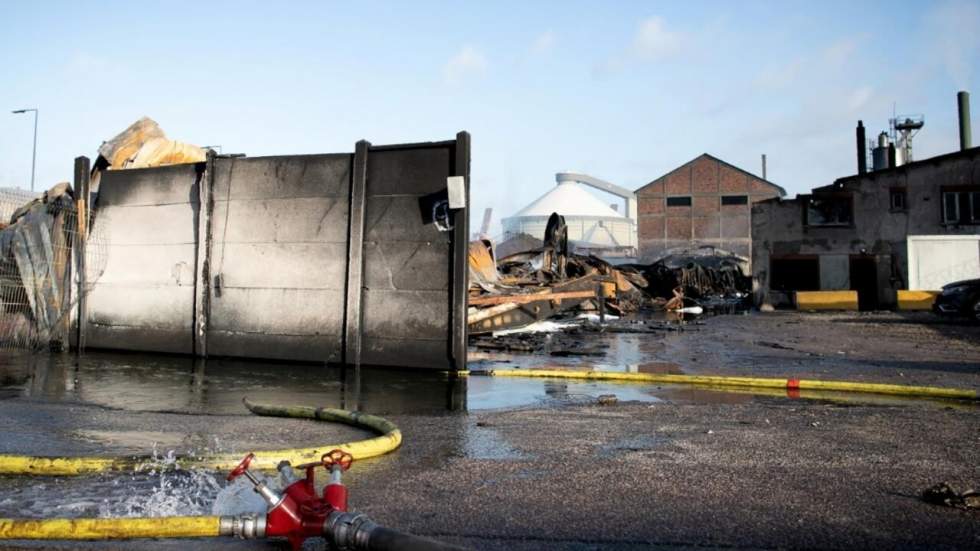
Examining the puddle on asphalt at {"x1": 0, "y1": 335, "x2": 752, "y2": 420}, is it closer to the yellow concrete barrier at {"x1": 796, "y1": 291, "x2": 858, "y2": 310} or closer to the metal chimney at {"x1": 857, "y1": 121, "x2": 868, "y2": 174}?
the yellow concrete barrier at {"x1": 796, "y1": 291, "x2": 858, "y2": 310}

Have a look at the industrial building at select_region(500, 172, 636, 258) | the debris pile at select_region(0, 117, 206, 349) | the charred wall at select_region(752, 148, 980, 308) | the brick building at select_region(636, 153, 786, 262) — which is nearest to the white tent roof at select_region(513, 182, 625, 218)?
the industrial building at select_region(500, 172, 636, 258)

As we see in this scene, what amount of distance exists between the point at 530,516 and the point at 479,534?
1.21 ft

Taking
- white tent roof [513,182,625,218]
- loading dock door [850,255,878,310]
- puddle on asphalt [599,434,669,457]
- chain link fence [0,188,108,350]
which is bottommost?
puddle on asphalt [599,434,669,457]

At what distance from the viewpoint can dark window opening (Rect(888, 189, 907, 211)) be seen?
97.0ft

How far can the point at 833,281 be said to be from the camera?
98.3 ft

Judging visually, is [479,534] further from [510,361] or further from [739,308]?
[739,308]

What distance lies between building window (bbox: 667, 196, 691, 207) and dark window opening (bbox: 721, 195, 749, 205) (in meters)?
2.58

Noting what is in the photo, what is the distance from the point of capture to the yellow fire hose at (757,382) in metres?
7.87

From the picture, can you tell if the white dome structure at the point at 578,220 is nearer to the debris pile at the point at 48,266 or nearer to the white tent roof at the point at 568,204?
the white tent roof at the point at 568,204

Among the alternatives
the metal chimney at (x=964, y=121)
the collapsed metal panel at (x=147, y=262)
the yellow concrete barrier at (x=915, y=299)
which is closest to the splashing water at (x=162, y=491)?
the collapsed metal panel at (x=147, y=262)

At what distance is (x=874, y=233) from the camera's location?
29.6 m

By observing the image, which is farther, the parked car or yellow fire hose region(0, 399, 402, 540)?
the parked car

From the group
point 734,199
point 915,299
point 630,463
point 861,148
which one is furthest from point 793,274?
point 734,199

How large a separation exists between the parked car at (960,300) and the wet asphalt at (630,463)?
48.4 ft
